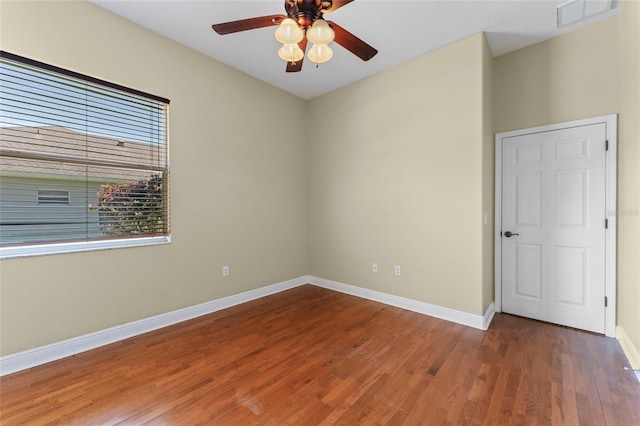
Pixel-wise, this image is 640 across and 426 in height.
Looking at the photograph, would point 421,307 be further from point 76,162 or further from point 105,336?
point 76,162

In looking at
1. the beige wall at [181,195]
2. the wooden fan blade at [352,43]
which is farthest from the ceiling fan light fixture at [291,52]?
the beige wall at [181,195]

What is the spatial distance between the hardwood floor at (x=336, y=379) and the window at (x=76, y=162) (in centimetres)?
102

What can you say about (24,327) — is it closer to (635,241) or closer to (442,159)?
(442,159)

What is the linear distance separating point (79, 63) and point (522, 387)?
13.7 ft

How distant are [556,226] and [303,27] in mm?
3032

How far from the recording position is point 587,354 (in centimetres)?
221

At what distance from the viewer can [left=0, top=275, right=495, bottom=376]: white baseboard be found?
205 cm

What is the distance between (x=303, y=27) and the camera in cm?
169

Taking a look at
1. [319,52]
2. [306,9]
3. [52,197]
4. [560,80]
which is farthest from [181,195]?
[560,80]

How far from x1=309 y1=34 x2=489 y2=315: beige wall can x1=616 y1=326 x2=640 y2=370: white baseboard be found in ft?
3.34

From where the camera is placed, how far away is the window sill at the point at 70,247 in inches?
78.6

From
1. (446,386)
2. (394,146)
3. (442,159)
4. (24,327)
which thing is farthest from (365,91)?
(24,327)


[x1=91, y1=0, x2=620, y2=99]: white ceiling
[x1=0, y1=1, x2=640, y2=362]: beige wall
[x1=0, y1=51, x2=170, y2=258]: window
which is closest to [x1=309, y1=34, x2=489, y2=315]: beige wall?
[x1=0, y1=1, x2=640, y2=362]: beige wall

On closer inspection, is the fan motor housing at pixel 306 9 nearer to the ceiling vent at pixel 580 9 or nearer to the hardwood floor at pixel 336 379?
the ceiling vent at pixel 580 9
